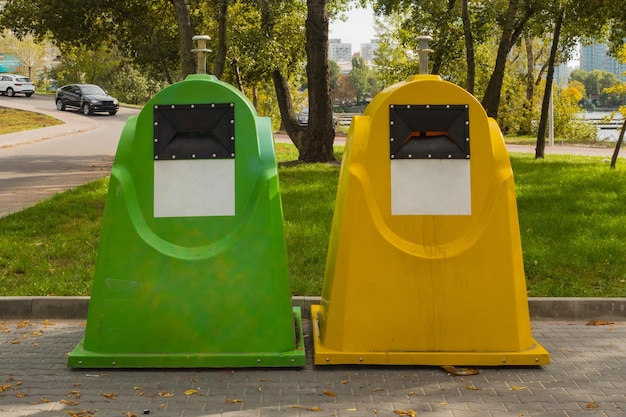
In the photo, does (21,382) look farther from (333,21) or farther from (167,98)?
(333,21)

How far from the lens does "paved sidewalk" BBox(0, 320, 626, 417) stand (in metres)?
3.93

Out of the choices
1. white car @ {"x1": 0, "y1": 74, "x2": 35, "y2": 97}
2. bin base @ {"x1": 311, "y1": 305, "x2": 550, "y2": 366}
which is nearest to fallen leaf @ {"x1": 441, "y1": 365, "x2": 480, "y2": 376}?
bin base @ {"x1": 311, "y1": 305, "x2": 550, "y2": 366}

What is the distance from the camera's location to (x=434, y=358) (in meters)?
4.58

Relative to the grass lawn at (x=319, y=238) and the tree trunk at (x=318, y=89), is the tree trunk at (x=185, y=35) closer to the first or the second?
the tree trunk at (x=318, y=89)

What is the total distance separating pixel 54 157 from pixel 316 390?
55.5 ft

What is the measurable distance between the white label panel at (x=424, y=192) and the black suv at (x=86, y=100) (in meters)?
36.1

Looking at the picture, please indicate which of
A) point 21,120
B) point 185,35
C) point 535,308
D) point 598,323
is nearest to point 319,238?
point 535,308

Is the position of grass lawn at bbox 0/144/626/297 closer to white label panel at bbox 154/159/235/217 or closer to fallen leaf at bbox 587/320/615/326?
fallen leaf at bbox 587/320/615/326

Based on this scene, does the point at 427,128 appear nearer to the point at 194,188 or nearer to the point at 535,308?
the point at 194,188

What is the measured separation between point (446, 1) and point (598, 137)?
1656 cm

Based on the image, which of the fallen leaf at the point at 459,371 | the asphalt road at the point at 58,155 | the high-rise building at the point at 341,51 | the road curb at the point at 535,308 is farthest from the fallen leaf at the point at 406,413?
the high-rise building at the point at 341,51

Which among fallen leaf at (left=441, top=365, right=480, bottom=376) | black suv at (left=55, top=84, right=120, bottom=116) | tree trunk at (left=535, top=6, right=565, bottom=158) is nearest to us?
fallen leaf at (left=441, top=365, right=480, bottom=376)

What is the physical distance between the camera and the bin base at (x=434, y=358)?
4.57 m

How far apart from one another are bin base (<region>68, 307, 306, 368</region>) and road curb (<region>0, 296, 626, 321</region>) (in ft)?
4.35
